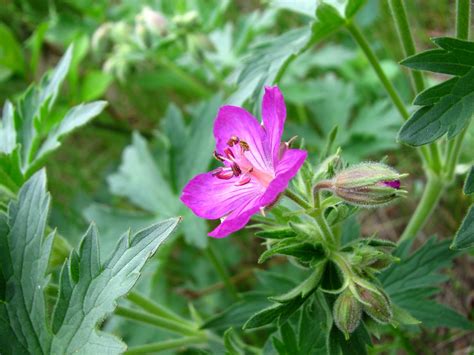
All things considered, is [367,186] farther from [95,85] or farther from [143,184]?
[95,85]

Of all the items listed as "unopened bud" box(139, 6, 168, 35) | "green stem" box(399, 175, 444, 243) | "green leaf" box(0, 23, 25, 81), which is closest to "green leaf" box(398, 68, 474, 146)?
"green stem" box(399, 175, 444, 243)

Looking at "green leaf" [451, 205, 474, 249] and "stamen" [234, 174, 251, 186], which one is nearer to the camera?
"green leaf" [451, 205, 474, 249]

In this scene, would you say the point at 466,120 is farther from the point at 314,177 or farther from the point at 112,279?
the point at 112,279

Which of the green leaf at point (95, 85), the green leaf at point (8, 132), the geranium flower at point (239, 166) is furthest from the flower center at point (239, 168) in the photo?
the green leaf at point (95, 85)

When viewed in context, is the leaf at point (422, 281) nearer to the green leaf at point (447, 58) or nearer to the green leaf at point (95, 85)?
the green leaf at point (447, 58)

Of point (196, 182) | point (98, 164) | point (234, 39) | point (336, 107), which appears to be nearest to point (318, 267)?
point (196, 182)

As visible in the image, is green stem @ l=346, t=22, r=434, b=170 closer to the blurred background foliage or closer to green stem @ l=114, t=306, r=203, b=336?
the blurred background foliage
